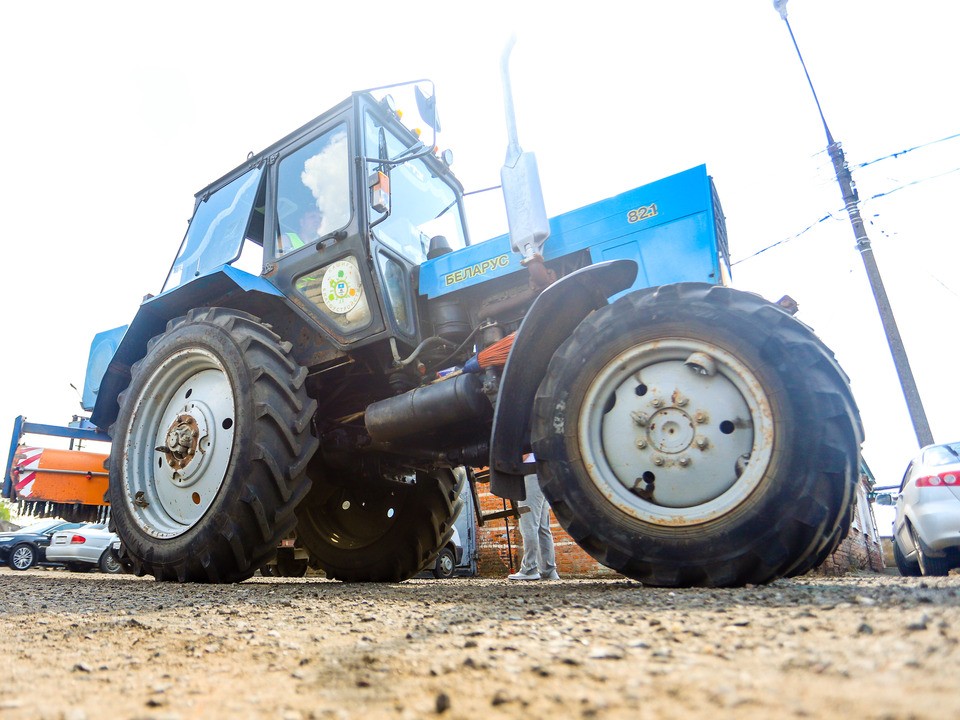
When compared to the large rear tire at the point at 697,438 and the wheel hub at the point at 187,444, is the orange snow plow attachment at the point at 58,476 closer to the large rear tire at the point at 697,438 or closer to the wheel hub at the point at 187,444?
the wheel hub at the point at 187,444

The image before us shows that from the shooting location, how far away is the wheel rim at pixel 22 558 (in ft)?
42.1

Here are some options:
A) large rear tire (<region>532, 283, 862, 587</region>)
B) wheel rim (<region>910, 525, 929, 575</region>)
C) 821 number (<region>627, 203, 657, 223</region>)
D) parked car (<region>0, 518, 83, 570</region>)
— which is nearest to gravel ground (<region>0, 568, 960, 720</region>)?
large rear tire (<region>532, 283, 862, 587</region>)

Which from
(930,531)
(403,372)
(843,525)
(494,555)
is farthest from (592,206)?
(494,555)

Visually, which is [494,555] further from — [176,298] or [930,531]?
[176,298]

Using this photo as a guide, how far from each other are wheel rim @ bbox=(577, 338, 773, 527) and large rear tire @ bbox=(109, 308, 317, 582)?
5.82 ft

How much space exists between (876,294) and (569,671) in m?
11.8

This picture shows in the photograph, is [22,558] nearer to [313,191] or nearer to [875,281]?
[313,191]

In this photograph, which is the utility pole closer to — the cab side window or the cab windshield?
the cab windshield

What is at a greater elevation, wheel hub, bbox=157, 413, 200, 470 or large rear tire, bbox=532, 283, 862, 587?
wheel hub, bbox=157, 413, 200, 470

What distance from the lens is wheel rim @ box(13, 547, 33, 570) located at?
12.8 metres

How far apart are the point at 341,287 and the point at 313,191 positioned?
0.88 m

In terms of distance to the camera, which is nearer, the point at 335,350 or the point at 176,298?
the point at 335,350

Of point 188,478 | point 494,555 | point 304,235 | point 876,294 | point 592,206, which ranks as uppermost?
point 876,294

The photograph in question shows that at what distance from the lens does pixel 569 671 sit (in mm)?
1086
